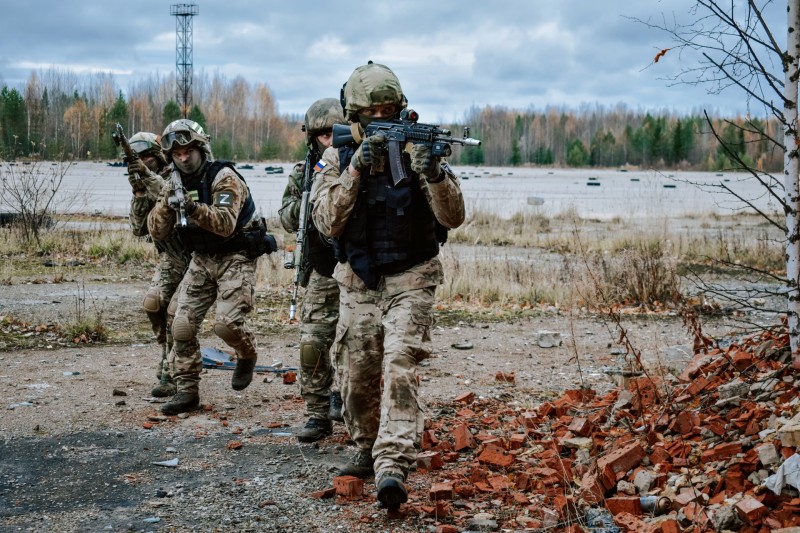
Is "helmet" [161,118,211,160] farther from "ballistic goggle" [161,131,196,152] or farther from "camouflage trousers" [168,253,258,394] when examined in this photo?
"camouflage trousers" [168,253,258,394]

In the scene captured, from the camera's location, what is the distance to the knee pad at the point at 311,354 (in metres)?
5.46

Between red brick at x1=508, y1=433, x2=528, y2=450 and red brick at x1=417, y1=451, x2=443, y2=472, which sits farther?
red brick at x1=508, y1=433, x2=528, y2=450

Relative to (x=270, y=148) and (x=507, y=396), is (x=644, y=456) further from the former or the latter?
(x=270, y=148)

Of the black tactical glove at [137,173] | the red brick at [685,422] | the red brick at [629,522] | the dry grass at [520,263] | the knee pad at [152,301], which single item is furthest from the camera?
the dry grass at [520,263]

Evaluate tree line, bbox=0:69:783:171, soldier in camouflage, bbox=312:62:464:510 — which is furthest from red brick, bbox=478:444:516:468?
tree line, bbox=0:69:783:171

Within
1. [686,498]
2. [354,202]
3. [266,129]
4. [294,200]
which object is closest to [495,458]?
[686,498]

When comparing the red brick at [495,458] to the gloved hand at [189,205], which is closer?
the red brick at [495,458]

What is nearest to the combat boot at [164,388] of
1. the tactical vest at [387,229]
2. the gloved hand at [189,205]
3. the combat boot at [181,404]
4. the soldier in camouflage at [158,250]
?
the soldier in camouflage at [158,250]

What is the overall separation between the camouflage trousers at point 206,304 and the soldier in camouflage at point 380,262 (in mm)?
1545

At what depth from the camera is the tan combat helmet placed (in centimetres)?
555

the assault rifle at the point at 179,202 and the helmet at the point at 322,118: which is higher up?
the helmet at the point at 322,118

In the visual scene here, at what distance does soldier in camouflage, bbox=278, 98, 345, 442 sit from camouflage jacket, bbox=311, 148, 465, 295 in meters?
0.89

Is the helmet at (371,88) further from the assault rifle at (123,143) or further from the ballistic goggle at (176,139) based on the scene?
the assault rifle at (123,143)

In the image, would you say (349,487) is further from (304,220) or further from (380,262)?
(304,220)
